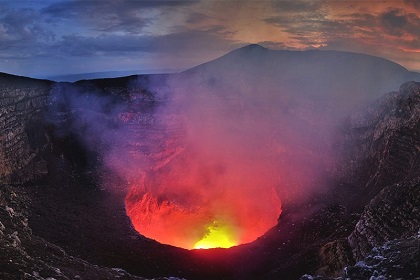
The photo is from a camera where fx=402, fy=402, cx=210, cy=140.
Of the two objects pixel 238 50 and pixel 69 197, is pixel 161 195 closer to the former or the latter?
pixel 69 197

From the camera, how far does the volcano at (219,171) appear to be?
29.6m

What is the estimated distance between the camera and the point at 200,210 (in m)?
54.5

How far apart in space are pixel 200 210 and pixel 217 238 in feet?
16.7

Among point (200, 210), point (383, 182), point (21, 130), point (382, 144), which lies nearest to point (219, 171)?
point (200, 210)

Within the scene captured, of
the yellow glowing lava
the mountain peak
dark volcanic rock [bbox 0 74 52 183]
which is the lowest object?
the yellow glowing lava

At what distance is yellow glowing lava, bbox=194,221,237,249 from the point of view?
49.7m

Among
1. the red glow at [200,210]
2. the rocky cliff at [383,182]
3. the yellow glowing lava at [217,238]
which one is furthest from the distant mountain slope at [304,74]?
the yellow glowing lava at [217,238]

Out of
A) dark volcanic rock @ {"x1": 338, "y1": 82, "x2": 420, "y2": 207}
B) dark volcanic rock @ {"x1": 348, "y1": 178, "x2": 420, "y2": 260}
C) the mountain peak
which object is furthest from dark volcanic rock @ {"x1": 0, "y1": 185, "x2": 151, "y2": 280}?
the mountain peak

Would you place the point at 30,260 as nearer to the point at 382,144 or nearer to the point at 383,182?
the point at 383,182

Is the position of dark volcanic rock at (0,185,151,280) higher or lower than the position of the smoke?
lower

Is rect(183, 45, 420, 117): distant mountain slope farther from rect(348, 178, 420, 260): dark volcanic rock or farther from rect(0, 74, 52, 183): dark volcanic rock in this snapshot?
rect(348, 178, 420, 260): dark volcanic rock

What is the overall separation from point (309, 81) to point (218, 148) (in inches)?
745

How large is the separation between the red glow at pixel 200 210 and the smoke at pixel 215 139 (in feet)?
0.47

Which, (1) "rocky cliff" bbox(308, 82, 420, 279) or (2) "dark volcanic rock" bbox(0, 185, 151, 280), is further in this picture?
(1) "rocky cliff" bbox(308, 82, 420, 279)
